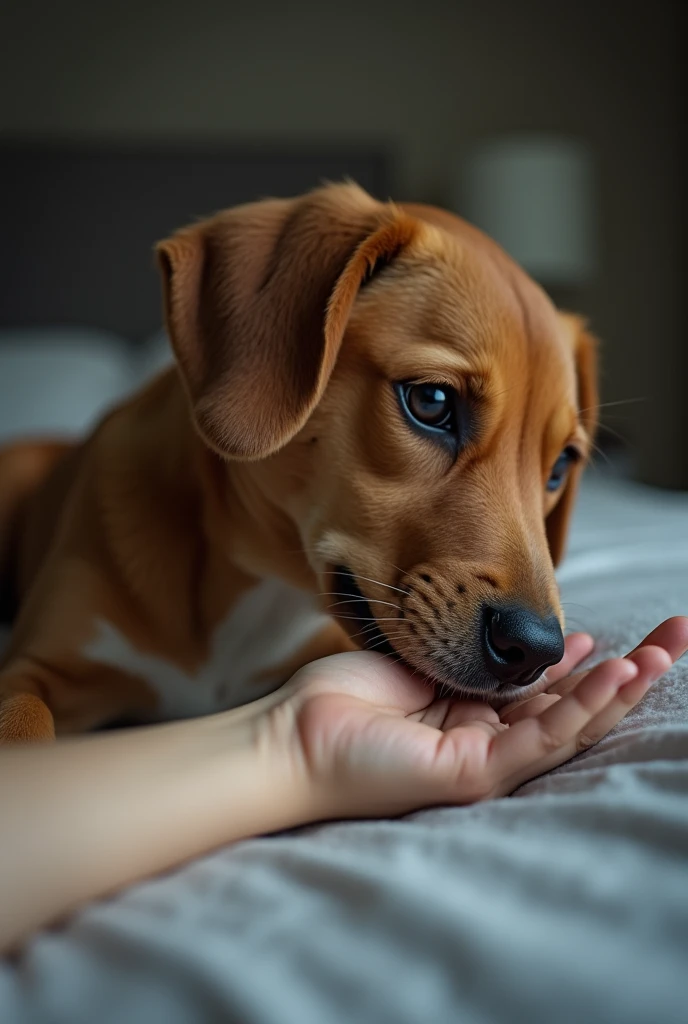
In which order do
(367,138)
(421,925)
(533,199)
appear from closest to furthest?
(421,925) → (533,199) → (367,138)

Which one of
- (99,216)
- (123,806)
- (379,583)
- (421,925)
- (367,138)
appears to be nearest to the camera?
(421,925)

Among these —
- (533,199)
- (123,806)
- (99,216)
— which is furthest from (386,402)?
(99,216)

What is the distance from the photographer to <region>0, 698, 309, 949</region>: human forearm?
735 mm

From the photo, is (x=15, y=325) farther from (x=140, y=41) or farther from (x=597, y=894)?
(x=597, y=894)

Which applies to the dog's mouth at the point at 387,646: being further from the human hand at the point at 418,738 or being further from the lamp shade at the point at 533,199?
the lamp shade at the point at 533,199

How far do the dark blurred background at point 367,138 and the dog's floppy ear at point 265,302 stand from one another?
9.88 ft

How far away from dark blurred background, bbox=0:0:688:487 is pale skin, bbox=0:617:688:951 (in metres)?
3.55

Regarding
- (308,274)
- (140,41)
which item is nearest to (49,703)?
(308,274)

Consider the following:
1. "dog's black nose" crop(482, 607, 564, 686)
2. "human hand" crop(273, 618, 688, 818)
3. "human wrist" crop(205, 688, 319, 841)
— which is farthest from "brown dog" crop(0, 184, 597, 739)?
"human wrist" crop(205, 688, 319, 841)

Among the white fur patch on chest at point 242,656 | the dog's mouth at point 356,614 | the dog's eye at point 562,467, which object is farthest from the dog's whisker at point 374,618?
the dog's eye at point 562,467

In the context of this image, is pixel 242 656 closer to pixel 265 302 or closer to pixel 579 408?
pixel 265 302

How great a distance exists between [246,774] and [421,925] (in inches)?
9.5

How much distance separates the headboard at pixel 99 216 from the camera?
459cm

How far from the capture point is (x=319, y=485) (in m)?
1.24
